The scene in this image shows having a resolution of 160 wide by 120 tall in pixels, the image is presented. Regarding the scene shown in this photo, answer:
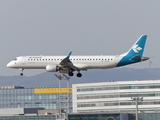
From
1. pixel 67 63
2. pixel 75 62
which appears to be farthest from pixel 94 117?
pixel 67 63

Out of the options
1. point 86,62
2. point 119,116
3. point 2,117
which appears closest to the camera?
point 86,62

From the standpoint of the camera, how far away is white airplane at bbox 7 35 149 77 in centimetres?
13500

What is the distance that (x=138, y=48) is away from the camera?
13862 centimetres

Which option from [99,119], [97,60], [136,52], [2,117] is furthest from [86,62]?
[2,117]

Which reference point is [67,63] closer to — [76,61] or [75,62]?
[75,62]

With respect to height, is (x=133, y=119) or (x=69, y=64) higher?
(x=69, y=64)

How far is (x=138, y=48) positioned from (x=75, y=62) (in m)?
15.8

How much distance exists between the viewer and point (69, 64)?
445 ft

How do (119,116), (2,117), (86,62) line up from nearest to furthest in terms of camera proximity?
(86,62) → (119,116) → (2,117)

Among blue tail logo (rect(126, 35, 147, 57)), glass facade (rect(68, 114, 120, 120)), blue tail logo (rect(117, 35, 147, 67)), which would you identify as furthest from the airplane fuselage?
glass facade (rect(68, 114, 120, 120))

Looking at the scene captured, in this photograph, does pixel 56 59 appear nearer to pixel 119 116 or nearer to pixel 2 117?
pixel 119 116

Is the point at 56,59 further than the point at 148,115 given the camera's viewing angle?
No

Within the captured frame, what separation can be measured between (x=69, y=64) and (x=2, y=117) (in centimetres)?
5465

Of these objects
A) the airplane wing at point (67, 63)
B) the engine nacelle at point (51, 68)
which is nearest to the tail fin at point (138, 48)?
the airplane wing at point (67, 63)
